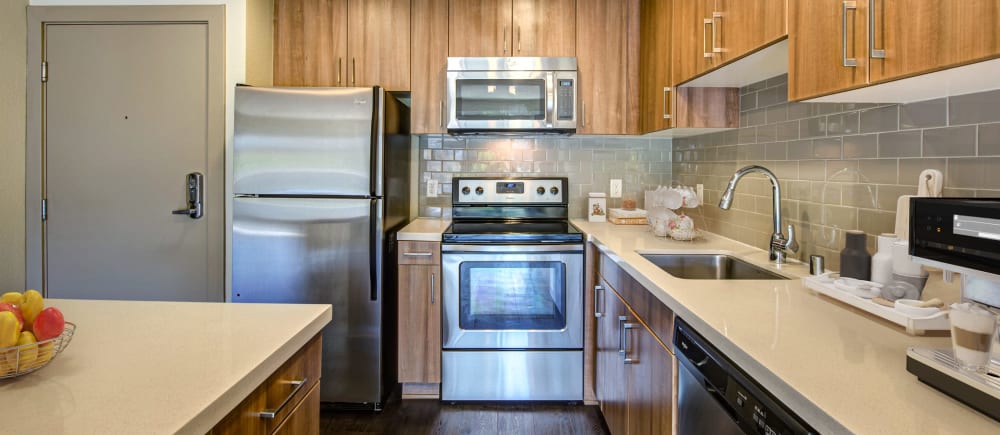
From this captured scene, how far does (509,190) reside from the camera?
10.1ft

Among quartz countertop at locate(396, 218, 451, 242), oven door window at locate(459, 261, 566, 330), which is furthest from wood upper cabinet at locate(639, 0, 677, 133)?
quartz countertop at locate(396, 218, 451, 242)

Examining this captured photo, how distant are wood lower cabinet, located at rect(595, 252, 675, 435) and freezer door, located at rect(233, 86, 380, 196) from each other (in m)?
1.23

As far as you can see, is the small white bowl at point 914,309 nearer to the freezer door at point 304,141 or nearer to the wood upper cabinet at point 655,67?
the wood upper cabinet at point 655,67

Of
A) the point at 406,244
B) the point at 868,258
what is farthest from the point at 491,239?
the point at 868,258

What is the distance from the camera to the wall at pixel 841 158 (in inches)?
45.5

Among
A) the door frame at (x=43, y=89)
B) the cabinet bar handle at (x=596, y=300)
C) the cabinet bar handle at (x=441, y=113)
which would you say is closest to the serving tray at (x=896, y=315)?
the cabinet bar handle at (x=596, y=300)

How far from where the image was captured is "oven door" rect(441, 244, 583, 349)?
2.52 meters

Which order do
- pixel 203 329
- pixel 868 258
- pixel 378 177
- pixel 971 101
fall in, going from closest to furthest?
pixel 203 329 < pixel 971 101 < pixel 868 258 < pixel 378 177

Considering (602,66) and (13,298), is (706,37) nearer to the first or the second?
(602,66)

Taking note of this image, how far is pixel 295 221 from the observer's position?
244 cm

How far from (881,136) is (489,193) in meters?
2.01

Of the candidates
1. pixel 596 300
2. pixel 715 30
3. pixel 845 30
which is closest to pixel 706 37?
pixel 715 30

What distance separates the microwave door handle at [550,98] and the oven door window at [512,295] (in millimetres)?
772

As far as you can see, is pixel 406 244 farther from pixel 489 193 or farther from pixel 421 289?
pixel 489 193
